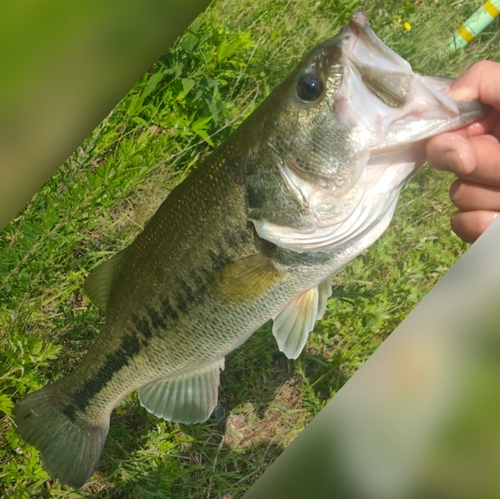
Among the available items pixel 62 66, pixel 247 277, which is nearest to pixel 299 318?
pixel 247 277

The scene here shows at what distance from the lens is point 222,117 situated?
2.87 meters

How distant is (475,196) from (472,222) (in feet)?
0.36

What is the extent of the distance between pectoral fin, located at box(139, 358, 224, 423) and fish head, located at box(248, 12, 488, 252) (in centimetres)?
75

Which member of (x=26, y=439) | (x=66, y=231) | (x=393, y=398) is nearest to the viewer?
(x=393, y=398)

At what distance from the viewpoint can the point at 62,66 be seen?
29.5 inches

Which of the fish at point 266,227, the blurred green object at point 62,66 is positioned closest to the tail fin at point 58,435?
the fish at point 266,227

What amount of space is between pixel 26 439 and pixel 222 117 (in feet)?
6.73

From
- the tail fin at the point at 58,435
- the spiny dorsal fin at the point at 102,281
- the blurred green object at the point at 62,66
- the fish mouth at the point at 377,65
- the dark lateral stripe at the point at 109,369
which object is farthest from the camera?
the tail fin at the point at 58,435

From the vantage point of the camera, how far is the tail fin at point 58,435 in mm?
2045

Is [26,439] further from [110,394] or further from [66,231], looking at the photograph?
[66,231]

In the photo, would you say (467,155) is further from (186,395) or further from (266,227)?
(186,395)

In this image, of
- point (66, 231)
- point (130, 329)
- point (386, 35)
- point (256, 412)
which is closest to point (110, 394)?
point (130, 329)

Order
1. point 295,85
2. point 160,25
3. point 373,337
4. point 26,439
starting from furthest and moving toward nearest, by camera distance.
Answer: point 373,337 < point 26,439 < point 295,85 < point 160,25

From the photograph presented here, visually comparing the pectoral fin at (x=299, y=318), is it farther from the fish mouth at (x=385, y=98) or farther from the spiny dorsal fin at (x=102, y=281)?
the spiny dorsal fin at (x=102, y=281)
